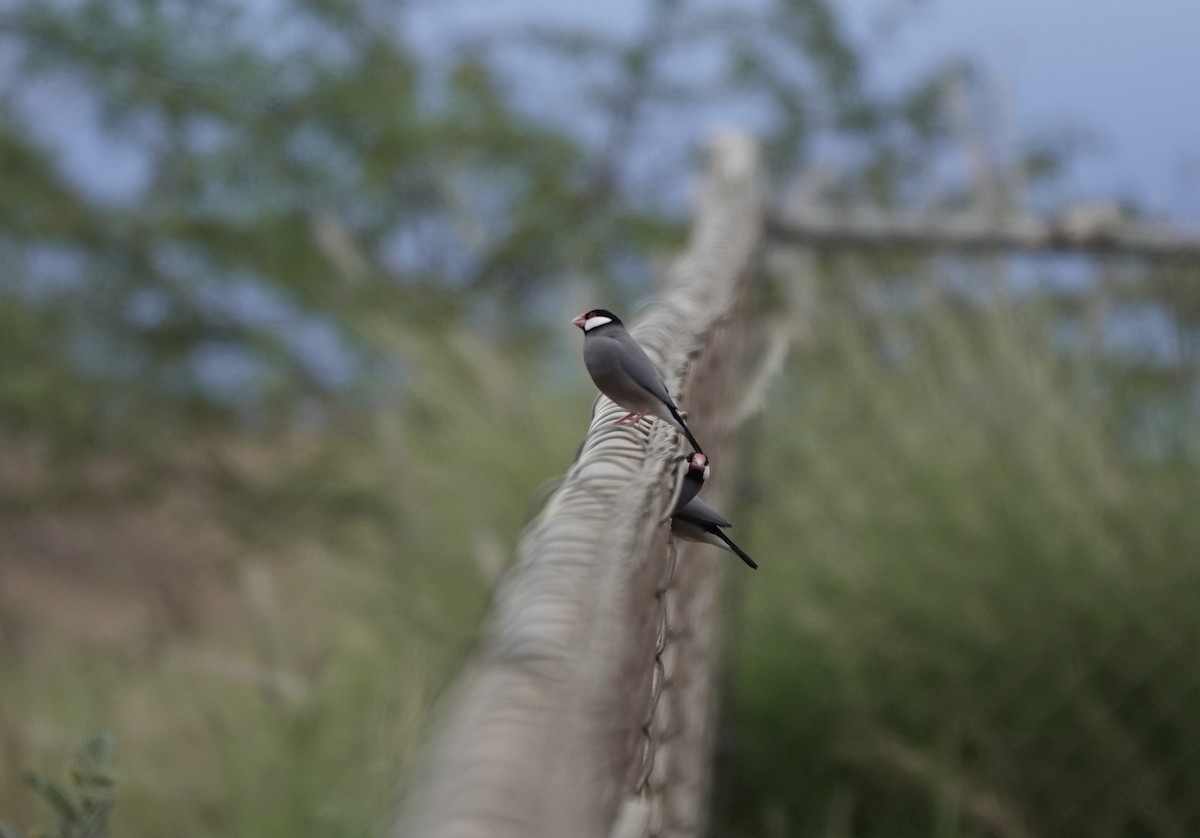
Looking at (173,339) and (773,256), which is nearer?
(773,256)

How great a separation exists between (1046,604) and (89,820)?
1.82 meters

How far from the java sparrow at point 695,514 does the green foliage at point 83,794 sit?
27cm

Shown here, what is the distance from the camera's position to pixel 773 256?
2902 millimetres

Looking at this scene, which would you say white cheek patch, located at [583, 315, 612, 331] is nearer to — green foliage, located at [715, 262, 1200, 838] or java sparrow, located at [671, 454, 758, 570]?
java sparrow, located at [671, 454, 758, 570]

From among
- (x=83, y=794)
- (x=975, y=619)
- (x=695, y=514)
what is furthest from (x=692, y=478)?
(x=975, y=619)

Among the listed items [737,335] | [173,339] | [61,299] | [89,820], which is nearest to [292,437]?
[173,339]

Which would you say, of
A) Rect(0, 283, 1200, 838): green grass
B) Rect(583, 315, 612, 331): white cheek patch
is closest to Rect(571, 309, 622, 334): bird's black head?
Rect(583, 315, 612, 331): white cheek patch

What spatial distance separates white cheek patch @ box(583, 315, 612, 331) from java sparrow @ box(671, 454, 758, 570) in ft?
0.26

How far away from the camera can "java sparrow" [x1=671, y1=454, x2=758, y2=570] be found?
586 millimetres

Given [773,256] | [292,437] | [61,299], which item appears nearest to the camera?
[773,256]

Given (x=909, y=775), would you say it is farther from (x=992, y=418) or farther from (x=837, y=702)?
(x=992, y=418)

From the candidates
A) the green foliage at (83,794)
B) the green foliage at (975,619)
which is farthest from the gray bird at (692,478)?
the green foliage at (975,619)

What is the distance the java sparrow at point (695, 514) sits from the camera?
1.92 feet

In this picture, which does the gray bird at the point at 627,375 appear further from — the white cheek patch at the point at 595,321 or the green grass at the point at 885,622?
the green grass at the point at 885,622
